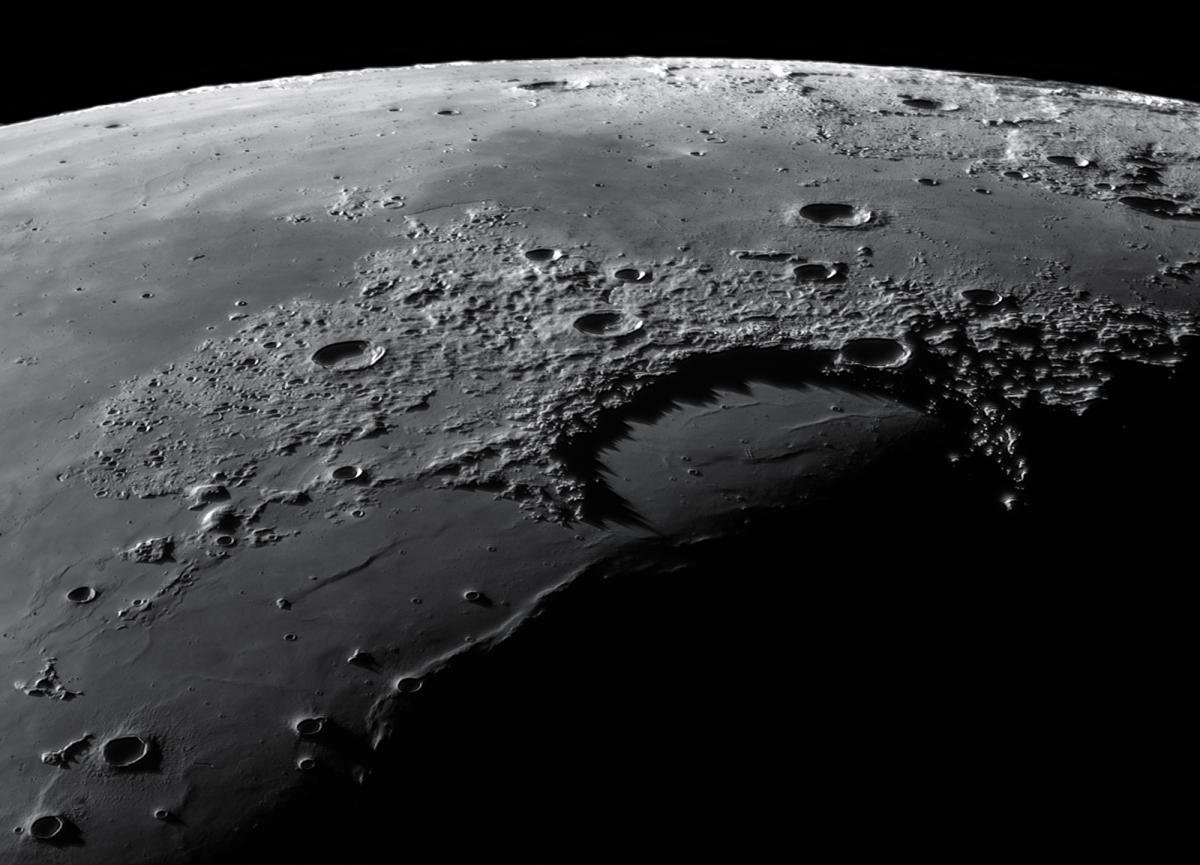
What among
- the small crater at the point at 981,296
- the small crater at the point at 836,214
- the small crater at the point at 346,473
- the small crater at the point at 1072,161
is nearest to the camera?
the small crater at the point at 346,473

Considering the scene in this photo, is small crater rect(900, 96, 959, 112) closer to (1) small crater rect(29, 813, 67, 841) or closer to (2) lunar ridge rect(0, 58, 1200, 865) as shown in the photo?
(2) lunar ridge rect(0, 58, 1200, 865)

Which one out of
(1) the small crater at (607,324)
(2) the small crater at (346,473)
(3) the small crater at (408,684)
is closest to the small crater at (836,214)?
(1) the small crater at (607,324)

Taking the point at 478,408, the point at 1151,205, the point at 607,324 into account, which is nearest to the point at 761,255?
the point at 607,324

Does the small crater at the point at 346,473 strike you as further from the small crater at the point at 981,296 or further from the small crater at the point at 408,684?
the small crater at the point at 981,296

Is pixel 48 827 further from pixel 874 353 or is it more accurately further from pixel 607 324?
pixel 874 353

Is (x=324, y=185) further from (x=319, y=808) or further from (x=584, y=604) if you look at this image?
(x=319, y=808)

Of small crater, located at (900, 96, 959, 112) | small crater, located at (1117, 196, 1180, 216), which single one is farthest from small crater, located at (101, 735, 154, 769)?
small crater, located at (900, 96, 959, 112)
